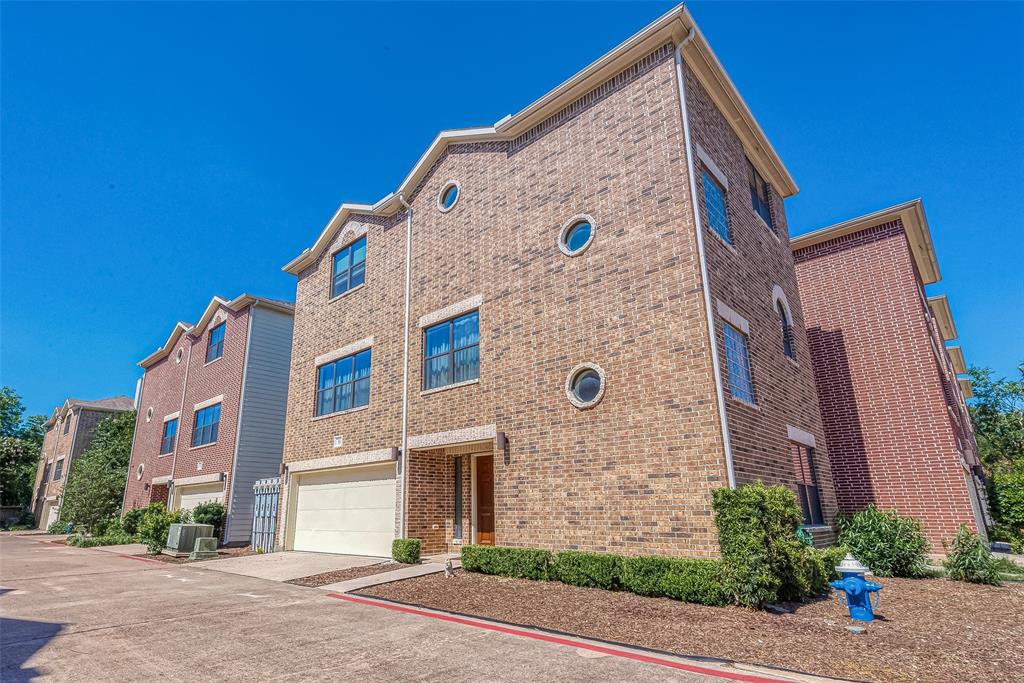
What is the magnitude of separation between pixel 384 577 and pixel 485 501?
12.9ft

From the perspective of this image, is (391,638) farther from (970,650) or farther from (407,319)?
(407,319)

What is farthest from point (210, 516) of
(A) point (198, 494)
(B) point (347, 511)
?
(B) point (347, 511)

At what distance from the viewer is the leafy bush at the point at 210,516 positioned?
19.5 m

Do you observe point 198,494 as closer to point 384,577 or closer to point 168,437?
point 168,437

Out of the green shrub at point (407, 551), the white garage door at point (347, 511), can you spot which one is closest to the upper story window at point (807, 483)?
the green shrub at point (407, 551)

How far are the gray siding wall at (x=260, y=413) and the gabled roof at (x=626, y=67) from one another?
744cm

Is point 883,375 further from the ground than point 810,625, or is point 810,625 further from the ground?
point 883,375

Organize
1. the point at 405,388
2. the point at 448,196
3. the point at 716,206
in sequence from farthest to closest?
1. the point at 448,196
2. the point at 405,388
3. the point at 716,206

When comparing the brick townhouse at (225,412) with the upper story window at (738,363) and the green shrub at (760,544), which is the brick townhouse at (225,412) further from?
the green shrub at (760,544)

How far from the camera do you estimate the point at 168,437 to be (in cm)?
→ 2642

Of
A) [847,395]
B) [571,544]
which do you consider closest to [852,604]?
[571,544]

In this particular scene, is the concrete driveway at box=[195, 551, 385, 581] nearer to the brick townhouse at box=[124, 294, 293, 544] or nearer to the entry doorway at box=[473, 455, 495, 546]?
the entry doorway at box=[473, 455, 495, 546]

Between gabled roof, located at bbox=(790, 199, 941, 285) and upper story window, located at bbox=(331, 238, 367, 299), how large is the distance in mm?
13221

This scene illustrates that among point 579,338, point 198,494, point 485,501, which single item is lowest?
point 485,501
